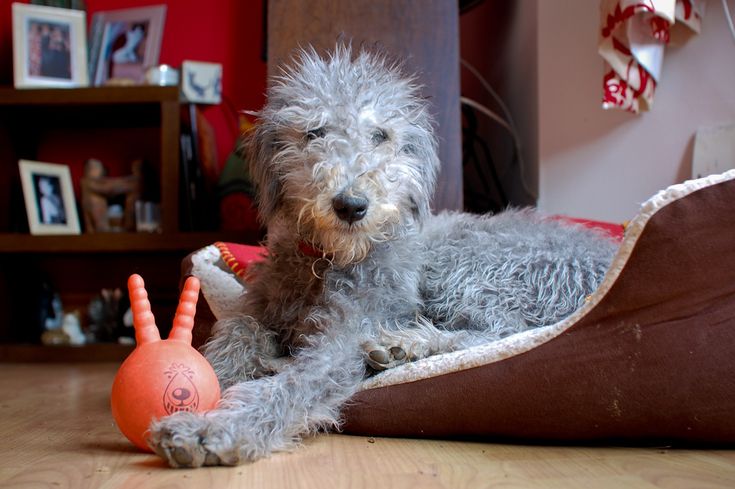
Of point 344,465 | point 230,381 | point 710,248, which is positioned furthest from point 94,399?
point 710,248

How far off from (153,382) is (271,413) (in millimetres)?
248

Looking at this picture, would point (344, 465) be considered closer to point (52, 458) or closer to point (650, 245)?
point (52, 458)

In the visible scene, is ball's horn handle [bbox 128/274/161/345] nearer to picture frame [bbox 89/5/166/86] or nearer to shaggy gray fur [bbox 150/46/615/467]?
shaggy gray fur [bbox 150/46/615/467]

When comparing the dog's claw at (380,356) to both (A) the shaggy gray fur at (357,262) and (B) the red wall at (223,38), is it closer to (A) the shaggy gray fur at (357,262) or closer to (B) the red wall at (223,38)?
(A) the shaggy gray fur at (357,262)

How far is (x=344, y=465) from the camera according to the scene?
54.0 inches

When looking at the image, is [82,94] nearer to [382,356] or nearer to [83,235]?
[83,235]

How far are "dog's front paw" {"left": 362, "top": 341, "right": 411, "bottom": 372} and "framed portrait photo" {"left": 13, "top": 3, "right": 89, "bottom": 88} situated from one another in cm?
288

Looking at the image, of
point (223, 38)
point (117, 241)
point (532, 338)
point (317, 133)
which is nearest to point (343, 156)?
point (317, 133)

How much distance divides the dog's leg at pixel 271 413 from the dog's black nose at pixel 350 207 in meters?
0.30

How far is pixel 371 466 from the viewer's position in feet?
4.48

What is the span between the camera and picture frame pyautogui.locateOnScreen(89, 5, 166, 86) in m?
3.94

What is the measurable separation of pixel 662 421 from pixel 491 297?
54 cm

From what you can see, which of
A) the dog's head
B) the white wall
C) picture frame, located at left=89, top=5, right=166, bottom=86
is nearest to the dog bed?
the dog's head

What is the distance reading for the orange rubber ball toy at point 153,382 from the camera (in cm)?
139
